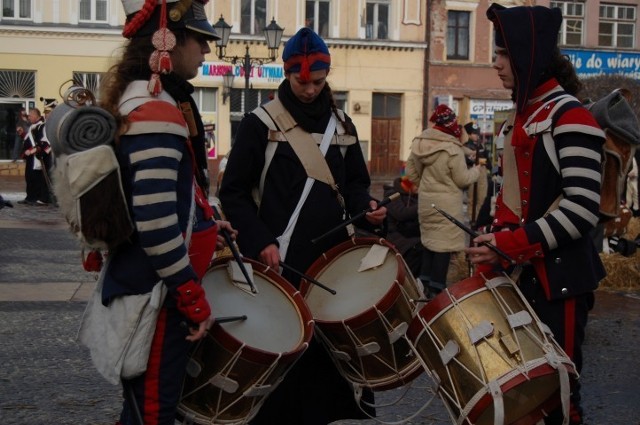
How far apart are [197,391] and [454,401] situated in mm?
904

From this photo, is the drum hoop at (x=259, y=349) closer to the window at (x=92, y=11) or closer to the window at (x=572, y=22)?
the window at (x=92, y=11)

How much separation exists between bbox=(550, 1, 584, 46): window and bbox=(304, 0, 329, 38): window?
9.46 meters

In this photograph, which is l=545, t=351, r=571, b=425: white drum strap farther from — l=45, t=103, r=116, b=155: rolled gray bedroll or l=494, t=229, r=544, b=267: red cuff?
l=45, t=103, r=116, b=155: rolled gray bedroll

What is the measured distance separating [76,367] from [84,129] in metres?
3.48

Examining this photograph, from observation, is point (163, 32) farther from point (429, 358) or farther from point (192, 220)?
point (429, 358)

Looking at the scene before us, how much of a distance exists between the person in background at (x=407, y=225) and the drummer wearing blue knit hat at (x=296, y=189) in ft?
17.5

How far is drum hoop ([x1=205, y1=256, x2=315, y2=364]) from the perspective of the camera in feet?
10.7

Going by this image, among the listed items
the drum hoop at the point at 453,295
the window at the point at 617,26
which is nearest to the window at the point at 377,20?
the window at the point at 617,26

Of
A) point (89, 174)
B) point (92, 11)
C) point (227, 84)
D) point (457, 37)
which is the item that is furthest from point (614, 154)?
point (457, 37)

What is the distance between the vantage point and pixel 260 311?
3.55 metres

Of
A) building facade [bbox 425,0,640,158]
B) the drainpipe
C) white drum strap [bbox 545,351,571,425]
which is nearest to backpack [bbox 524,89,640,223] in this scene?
white drum strap [bbox 545,351,571,425]

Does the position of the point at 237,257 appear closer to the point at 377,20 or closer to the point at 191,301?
the point at 191,301

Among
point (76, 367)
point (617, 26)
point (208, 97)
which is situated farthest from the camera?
point (617, 26)

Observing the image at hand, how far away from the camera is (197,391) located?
3340mm
